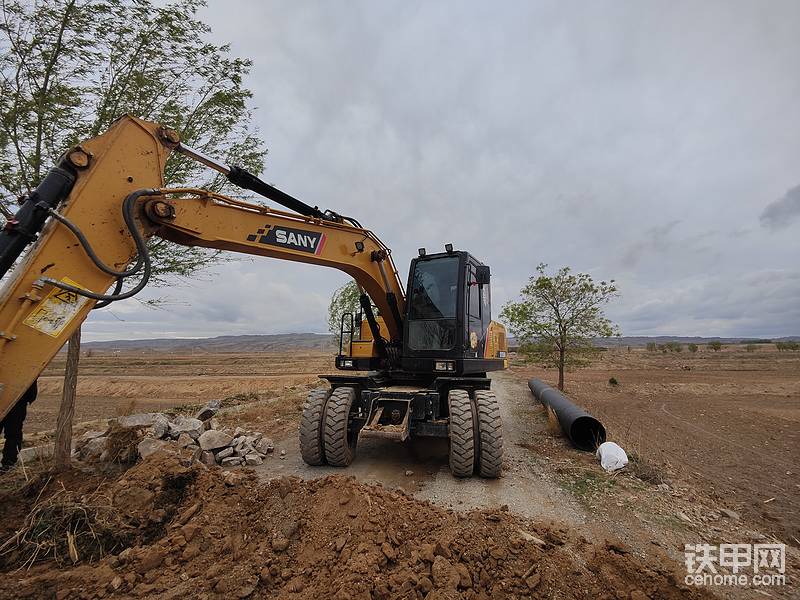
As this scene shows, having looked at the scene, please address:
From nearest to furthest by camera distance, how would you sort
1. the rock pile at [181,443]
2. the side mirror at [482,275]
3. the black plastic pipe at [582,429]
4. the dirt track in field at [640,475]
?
1. the dirt track in field at [640,475]
2. the rock pile at [181,443]
3. the side mirror at [482,275]
4. the black plastic pipe at [582,429]

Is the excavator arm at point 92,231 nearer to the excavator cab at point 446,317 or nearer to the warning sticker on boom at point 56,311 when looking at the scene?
the warning sticker on boom at point 56,311

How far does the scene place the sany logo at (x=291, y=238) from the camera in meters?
5.01

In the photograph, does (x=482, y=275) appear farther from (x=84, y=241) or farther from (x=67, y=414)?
(x=67, y=414)

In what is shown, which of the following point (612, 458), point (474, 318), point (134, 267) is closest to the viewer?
point (134, 267)

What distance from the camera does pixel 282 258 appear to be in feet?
17.5

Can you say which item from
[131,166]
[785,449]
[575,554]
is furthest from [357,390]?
[785,449]

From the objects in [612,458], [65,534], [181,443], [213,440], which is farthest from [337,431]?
[612,458]

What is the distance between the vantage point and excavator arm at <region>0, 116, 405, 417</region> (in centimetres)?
319

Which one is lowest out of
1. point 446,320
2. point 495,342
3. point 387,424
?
point 387,424

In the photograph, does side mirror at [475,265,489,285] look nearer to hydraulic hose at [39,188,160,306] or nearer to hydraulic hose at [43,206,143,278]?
hydraulic hose at [39,188,160,306]

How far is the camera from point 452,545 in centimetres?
346

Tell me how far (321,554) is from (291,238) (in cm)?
376

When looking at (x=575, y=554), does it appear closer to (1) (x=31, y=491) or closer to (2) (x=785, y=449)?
(1) (x=31, y=491)

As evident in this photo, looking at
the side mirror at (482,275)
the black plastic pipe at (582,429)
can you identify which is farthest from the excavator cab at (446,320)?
the black plastic pipe at (582,429)
